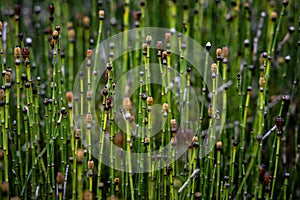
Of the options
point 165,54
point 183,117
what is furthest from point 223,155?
point 165,54

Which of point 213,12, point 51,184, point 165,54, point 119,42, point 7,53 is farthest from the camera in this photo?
point 213,12

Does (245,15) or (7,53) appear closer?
(7,53)

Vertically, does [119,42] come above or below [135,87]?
above

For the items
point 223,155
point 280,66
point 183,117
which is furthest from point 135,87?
point 280,66

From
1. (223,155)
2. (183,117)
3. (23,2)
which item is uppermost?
(23,2)

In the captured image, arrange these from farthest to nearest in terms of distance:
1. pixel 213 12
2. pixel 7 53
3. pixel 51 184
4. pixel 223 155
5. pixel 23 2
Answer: pixel 23 2 < pixel 213 12 < pixel 7 53 < pixel 223 155 < pixel 51 184

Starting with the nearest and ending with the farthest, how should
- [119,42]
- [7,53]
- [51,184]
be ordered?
[51,184]
[7,53]
[119,42]

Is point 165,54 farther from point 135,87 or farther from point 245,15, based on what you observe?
point 245,15

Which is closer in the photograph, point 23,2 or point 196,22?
point 196,22

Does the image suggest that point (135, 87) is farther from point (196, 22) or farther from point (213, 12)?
point (213, 12)
